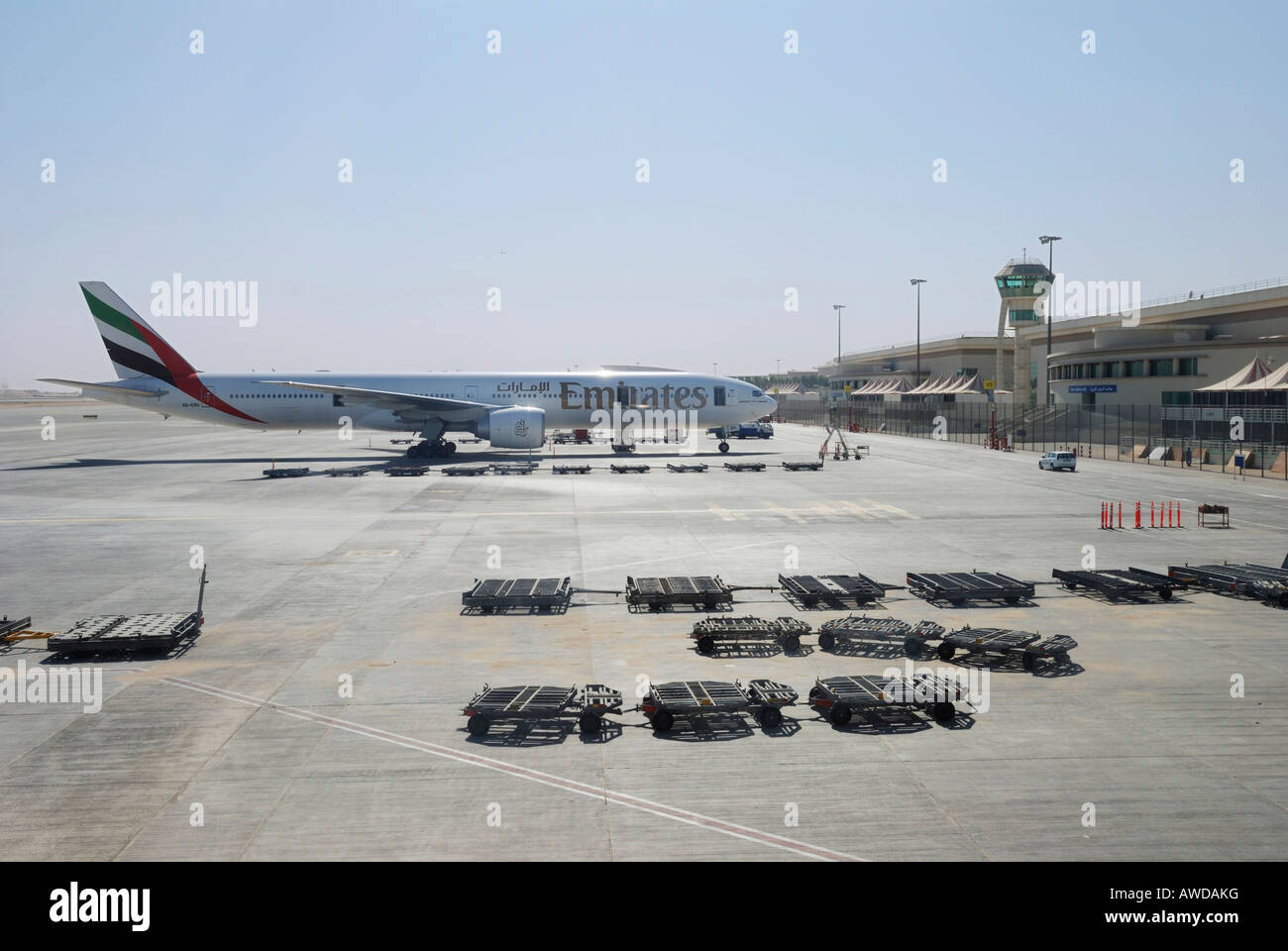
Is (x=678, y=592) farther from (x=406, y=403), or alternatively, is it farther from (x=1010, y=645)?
(x=406, y=403)

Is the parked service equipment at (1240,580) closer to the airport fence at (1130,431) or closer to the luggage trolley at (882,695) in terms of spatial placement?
the luggage trolley at (882,695)

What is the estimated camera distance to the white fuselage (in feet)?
201

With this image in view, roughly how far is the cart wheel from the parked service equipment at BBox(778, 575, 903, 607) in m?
7.86

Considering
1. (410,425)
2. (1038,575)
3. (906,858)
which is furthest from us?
(410,425)

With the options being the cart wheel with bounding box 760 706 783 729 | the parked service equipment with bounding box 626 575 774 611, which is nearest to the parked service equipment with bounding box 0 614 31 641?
the parked service equipment with bounding box 626 575 774 611

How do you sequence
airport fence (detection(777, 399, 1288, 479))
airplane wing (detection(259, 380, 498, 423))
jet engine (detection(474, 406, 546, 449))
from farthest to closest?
airport fence (detection(777, 399, 1288, 479))
jet engine (detection(474, 406, 546, 449))
airplane wing (detection(259, 380, 498, 423))

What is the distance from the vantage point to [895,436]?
101 meters

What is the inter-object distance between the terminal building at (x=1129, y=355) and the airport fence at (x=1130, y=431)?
2.25m

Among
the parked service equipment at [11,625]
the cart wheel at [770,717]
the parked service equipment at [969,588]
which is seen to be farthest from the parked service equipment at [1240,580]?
the parked service equipment at [11,625]

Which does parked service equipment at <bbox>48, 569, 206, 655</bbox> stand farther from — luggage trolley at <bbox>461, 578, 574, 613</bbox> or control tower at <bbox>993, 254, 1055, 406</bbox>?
control tower at <bbox>993, 254, 1055, 406</bbox>

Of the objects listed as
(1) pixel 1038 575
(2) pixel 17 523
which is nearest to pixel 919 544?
(1) pixel 1038 575

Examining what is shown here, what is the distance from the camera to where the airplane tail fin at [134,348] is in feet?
196
